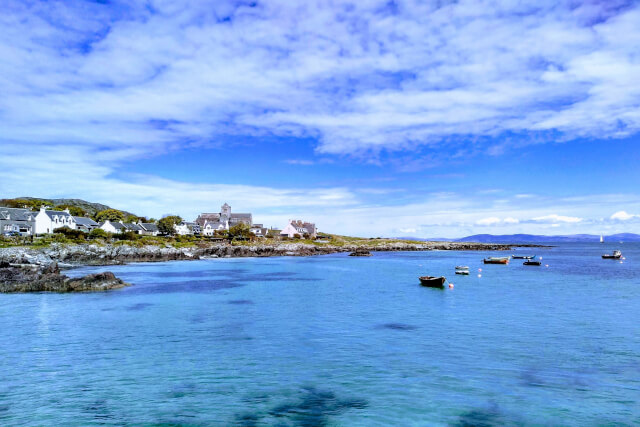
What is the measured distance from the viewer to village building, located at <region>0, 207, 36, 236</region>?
340ft

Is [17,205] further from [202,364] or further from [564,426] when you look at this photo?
[564,426]

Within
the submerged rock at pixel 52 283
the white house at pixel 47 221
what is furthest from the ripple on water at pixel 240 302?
the white house at pixel 47 221

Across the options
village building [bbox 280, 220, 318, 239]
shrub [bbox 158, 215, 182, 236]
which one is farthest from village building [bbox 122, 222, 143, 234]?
village building [bbox 280, 220, 318, 239]

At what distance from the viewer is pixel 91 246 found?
88.7 m

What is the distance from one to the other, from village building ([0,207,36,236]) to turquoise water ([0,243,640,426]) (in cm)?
8282

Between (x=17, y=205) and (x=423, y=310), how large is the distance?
187274mm

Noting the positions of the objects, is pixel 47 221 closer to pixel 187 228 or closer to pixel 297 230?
pixel 187 228

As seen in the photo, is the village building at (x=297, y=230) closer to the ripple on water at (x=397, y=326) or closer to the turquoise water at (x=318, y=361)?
the turquoise water at (x=318, y=361)

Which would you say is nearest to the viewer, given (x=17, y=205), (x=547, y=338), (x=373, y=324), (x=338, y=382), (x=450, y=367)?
(x=338, y=382)

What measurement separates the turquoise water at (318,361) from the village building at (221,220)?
137634 mm

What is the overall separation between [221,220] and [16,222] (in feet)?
292

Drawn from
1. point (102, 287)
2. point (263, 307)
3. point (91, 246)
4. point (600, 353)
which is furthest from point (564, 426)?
point (91, 246)

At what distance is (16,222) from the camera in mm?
105875

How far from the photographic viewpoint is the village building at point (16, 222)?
103562 millimetres
